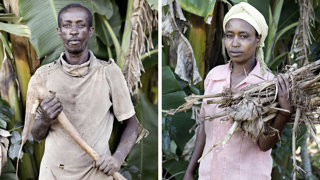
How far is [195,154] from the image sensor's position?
1.72m

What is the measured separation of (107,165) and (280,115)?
0.57 metres

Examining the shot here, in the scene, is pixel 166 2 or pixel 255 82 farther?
pixel 166 2

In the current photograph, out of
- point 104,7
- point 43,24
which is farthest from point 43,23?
point 104,7

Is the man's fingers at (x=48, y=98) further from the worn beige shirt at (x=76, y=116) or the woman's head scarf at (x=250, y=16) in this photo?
the woman's head scarf at (x=250, y=16)

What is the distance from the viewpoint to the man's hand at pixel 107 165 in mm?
1564

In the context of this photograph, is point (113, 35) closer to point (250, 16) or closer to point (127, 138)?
point (127, 138)

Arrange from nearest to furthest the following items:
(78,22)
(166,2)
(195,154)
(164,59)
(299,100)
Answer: (299,100) < (78,22) < (195,154) < (166,2) < (164,59)

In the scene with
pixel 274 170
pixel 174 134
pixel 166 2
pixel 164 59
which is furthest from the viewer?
pixel 274 170

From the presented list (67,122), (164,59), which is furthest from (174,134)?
(67,122)

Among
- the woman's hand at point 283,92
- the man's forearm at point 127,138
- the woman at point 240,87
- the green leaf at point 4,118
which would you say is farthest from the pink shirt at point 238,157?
the green leaf at point 4,118

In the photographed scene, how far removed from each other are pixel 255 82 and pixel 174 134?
0.71 m

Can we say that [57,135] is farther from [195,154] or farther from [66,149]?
[195,154]

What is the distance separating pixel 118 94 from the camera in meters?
1.65

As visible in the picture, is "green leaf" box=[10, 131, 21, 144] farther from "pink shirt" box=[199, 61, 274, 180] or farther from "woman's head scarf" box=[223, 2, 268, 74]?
"woman's head scarf" box=[223, 2, 268, 74]
